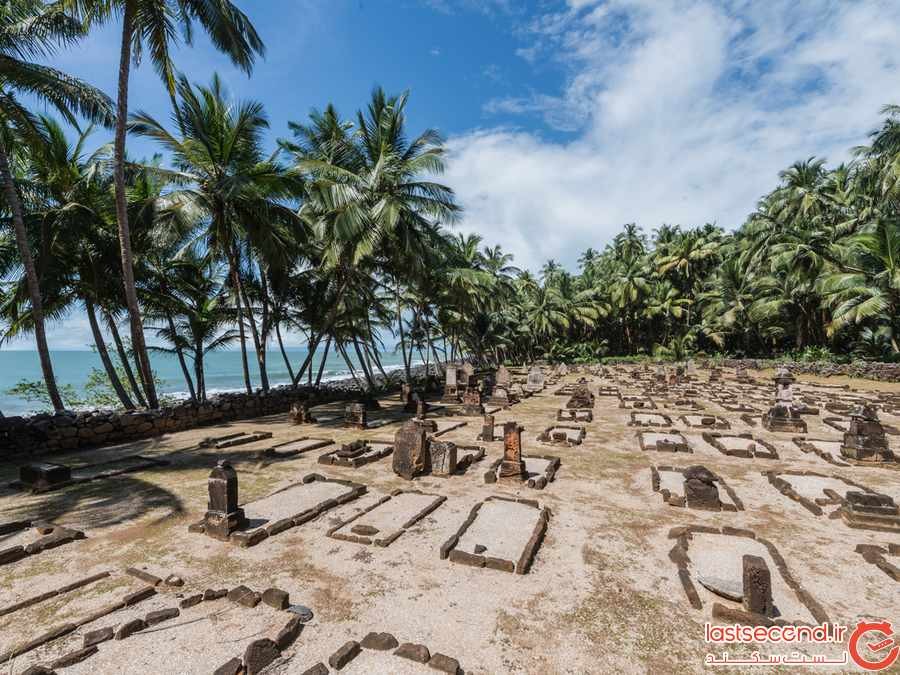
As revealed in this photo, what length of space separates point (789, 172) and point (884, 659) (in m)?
41.5

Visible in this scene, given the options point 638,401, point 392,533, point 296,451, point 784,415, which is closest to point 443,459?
point 392,533

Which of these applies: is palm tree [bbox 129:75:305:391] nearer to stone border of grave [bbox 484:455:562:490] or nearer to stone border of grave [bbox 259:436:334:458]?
stone border of grave [bbox 259:436:334:458]

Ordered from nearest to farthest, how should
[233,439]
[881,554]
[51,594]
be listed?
[51,594] → [881,554] → [233,439]

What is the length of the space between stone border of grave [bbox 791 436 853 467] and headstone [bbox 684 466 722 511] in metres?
4.41

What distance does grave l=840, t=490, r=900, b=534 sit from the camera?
571 cm

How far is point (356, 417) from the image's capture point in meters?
12.7

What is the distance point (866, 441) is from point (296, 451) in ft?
40.4

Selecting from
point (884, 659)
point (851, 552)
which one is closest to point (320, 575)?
point (884, 659)

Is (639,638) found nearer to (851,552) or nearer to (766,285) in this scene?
(851,552)

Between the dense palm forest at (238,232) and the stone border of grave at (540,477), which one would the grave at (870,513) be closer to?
the stone border of grave at (540,477)

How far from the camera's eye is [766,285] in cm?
3017

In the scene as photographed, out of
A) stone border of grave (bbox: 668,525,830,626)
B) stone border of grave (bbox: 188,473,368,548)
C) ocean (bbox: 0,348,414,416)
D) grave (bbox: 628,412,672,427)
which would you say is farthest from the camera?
ocean (bbox: 0,348,414,416)

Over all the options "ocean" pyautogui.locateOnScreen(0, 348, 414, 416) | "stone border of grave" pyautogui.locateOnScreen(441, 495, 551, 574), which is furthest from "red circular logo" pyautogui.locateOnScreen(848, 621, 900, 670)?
"ocean" pyautogui.locateOnScreen(0, 348, 414, 416)

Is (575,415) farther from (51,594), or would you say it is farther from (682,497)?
(51,594)
